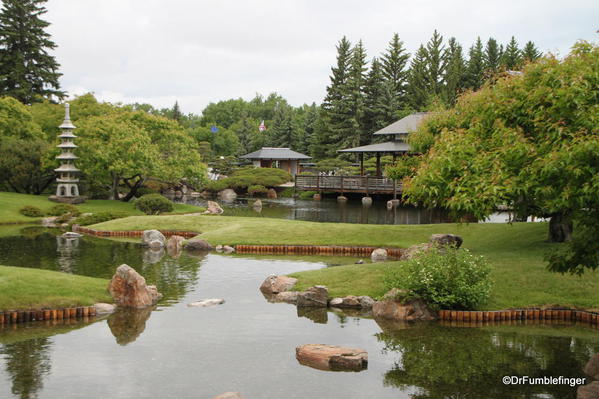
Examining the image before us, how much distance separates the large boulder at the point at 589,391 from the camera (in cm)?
1034

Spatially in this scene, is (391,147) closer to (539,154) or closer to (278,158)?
(278,158)

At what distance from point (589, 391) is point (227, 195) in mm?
59904

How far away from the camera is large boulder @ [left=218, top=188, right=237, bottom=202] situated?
65.9 metres

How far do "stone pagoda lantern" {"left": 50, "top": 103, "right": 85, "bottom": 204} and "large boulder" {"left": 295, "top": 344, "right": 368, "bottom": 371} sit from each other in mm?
39463

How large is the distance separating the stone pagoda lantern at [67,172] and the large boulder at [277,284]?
108ft

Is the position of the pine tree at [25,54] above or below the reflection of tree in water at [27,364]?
above

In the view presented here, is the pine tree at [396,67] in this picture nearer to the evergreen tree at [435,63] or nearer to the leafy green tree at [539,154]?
the evergreen tree at [435,63]

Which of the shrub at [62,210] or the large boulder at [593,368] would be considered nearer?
the large boulder at [593,368]

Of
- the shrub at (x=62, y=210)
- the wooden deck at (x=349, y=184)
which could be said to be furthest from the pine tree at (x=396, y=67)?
the shrub at (x=62, y=210)

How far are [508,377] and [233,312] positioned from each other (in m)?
8.28

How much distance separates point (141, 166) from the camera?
4716 centimetres

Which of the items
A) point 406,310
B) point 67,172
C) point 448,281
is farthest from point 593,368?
point 67,172

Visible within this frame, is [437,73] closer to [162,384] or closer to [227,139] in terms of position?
[227,139]

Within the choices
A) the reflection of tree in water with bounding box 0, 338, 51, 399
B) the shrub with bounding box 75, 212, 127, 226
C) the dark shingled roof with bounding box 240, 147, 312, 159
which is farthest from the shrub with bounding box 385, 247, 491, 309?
the dark shingled roof with bounding box 240, 147, 312, 159
